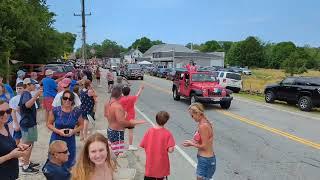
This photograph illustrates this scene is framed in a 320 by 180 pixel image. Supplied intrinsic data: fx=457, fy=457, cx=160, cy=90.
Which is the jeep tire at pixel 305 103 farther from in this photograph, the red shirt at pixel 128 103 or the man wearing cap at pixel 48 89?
the red shirt at pixel 128 103

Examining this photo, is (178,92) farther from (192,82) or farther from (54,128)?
(54,128)

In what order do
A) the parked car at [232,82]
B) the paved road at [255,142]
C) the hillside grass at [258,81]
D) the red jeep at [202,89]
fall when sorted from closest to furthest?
the paved road at [255,142]
the red jeep at [202,89]
the parked car at [232,82]
the hillside grass at [258,81]

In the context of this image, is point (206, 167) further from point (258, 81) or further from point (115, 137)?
point (258, 81)

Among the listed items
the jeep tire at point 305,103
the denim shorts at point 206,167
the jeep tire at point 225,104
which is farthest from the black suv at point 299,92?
the denim shorts at point 206,167

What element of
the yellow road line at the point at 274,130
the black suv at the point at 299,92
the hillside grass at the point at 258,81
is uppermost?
the black suv at the point at 299,92

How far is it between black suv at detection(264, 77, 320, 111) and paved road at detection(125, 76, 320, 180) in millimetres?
1501

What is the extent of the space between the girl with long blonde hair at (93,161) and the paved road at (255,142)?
5.48 meters

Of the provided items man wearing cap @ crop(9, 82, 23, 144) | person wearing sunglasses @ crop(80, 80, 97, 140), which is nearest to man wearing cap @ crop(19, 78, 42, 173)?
man wearing cap @ crop(9, 82, 23, 144)

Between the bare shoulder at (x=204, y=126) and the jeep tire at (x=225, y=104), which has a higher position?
the bare shoulder at (x=204, y=126)

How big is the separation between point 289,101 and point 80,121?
19165 mm

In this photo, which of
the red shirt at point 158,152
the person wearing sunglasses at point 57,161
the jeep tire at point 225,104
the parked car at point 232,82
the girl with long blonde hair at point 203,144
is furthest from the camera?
the parked car at point 232,82

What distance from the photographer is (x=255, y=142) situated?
1317 centimetres

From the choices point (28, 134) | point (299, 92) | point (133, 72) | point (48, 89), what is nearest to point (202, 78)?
point (299, 92)

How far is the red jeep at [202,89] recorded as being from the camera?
A: 2141 cm
